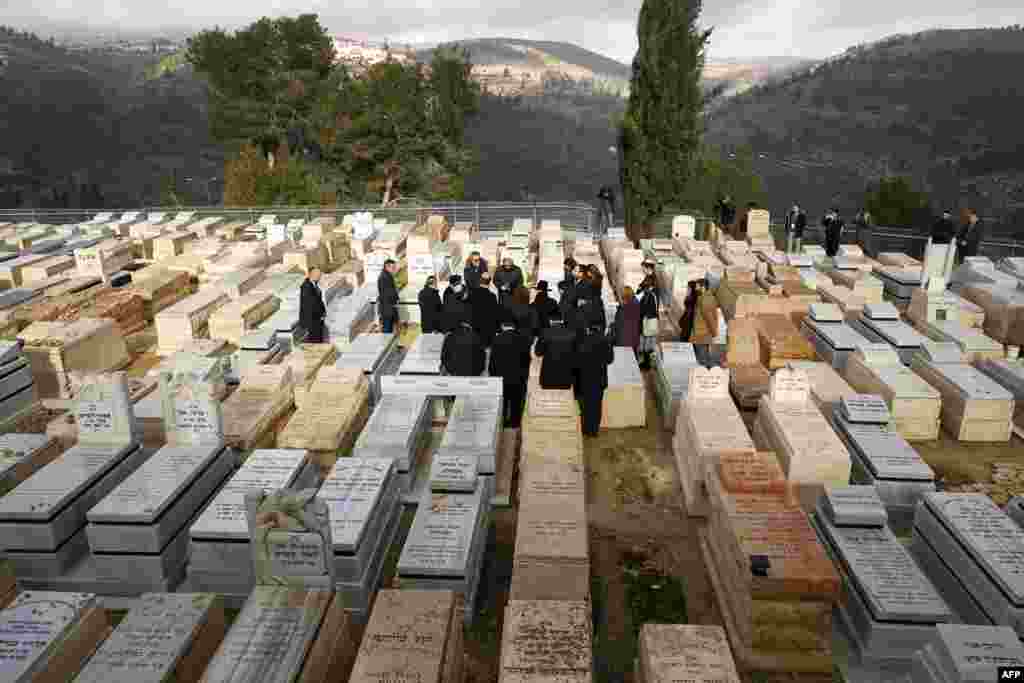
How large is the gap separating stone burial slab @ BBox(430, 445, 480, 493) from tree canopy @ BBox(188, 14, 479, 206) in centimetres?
3226

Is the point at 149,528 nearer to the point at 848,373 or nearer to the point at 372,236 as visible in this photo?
the point at 848,373

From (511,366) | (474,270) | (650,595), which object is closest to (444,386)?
(511,366)

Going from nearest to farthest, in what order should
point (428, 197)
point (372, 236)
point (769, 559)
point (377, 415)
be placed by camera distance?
point (769, 559), point (377, 415), point (372, 236), point (428, 197)

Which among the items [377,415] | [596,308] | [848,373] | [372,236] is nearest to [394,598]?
[377,415]

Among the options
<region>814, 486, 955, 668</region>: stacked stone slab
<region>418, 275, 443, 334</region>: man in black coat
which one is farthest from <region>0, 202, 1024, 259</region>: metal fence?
<region>814, 486, 955, 668</region>: stacked stone slab

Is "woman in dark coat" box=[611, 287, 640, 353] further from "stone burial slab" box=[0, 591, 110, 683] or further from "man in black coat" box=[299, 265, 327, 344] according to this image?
"stone burial slab" box=[0, 591, 110, 683]

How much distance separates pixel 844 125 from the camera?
66125 mm

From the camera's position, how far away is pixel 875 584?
579 centimetres

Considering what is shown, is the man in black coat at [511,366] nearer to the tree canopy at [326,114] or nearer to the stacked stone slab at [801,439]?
the stacked stone slab at [801,439]

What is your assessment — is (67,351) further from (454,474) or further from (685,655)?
(685,655)

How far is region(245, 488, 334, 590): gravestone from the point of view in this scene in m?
5.23

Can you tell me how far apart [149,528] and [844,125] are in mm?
72827

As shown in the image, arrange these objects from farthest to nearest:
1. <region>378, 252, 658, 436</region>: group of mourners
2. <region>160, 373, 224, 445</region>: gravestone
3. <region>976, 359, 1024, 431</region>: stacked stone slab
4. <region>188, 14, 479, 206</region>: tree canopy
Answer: <region>188, 14, 479, 206</region>: tree canopy < <region>976, 359, 1024, 431</region>: stacked stone slab < <region>378, 252, 658, 436</region>: group of mourners < <region>160, 373, 224, 445</region>: gravestone

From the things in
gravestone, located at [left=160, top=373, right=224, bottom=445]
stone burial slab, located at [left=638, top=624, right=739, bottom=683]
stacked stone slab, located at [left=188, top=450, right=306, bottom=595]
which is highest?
gravestone, located at [left=160, top=373, right=224, bottom=445]
